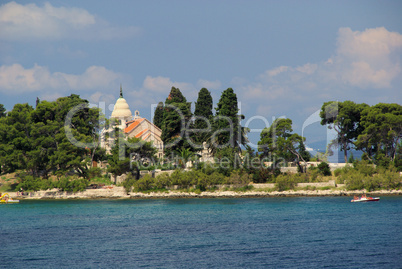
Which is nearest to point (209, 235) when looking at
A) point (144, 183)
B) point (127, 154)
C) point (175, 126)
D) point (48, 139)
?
point (144, 183)

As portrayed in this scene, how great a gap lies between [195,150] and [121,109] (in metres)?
24.1

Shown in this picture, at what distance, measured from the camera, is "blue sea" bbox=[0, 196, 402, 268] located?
28.5 m

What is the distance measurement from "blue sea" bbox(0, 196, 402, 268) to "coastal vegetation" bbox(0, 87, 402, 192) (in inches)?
234

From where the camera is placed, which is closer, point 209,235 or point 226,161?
point 209,235

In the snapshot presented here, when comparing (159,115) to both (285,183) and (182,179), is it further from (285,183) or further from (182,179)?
(285,183)

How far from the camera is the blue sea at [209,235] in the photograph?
28484mm

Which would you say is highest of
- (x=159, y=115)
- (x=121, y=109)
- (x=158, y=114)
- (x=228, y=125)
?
(x=121, y=109)

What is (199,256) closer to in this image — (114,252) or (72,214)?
(114,252)

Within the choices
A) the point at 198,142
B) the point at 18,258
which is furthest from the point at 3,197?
the point at 18,258

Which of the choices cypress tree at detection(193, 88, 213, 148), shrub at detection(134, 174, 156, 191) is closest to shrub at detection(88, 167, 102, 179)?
shrub at detection(134, 174, 156, 191)

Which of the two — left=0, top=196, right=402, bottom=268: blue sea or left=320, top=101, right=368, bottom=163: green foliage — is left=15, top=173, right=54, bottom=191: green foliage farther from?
left=320, top=101, right=368, bottom=163: green foliage

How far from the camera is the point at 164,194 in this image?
62375 millimetres

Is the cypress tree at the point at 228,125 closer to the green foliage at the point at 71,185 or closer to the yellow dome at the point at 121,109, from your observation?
the green foliage at the point at 71,185

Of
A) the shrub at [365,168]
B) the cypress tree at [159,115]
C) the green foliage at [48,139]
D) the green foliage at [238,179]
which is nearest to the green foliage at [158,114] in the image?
the cypress tree at [159,115]
